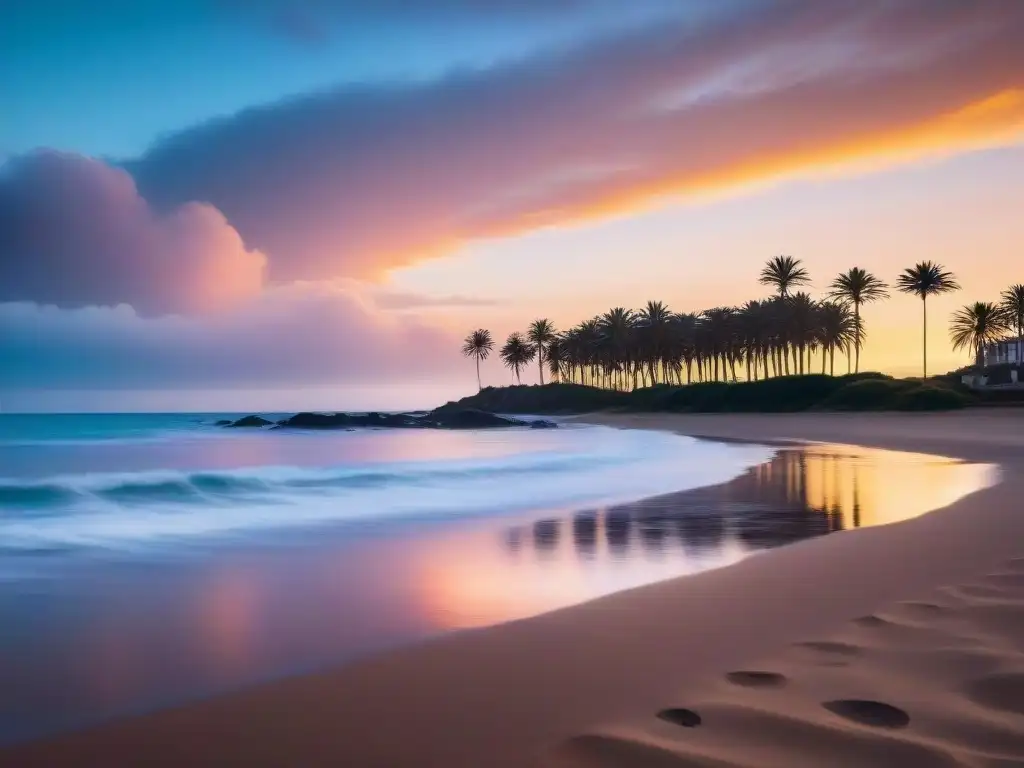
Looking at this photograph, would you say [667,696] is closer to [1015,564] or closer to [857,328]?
[1015,564]

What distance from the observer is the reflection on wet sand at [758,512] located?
372 inches

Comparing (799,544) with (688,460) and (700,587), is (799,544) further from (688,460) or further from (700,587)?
(688,460)

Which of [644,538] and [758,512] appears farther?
[758,512]

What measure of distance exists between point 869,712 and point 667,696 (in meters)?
0.94

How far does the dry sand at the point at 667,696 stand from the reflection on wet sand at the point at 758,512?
9.66 ft

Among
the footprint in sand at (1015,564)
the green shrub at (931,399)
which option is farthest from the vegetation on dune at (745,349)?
the footprint in sand at (1015,564)

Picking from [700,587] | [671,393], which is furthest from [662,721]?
[671,393]

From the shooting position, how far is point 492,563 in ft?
27.6

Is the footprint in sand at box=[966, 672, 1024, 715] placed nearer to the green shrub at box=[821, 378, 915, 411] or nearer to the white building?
the green shrub at box=[821, 378, 915, 411]

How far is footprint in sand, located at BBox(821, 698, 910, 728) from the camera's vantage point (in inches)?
140

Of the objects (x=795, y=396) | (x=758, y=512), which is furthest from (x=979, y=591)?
(x=795, y=396)

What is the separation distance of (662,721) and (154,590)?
5474 mm

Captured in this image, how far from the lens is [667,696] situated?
406 cm

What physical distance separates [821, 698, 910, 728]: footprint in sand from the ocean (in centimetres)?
264
